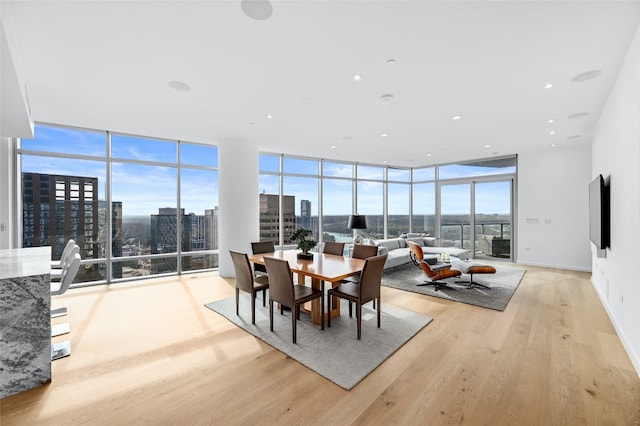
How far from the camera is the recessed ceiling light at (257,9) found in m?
1.97

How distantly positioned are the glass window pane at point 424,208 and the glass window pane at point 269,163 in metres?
5.12

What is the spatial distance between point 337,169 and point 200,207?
402 cm

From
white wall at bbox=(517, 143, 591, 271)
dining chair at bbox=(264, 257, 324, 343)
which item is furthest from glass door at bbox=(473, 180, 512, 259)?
dining chair at bbox=(264, 257, 324, 343)

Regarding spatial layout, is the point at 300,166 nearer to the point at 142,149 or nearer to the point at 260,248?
the point at 260,248

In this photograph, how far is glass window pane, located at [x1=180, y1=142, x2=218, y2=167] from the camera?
19.5 feet

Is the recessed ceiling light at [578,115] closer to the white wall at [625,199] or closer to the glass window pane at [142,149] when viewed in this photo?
the white wall at [625,199]

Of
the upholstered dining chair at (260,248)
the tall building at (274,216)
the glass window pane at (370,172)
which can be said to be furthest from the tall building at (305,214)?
the upholstered dining chair at (260,248)

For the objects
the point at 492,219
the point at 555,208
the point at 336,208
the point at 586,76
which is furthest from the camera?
the point at 336,208

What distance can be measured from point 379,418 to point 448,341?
146 centimetres

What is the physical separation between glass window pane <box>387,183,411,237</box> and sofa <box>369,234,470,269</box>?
1.39 m

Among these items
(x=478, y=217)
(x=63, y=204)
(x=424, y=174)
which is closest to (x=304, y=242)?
(x=63, y=204)

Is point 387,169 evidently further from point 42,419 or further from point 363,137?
point 42,419

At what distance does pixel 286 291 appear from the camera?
289cm

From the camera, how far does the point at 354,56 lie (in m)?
2.64
